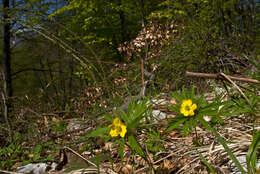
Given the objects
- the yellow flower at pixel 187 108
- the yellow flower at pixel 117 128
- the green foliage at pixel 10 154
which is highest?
the yellow flower at pixel 187 108

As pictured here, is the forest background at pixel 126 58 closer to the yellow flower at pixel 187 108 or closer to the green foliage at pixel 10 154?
the green foliage at pixel 10 154

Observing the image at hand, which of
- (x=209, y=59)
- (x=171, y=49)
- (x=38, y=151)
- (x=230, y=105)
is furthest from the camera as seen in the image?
(x=171, y=49)

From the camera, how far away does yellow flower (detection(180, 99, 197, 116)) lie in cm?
77

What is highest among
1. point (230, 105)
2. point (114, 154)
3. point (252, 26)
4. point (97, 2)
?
point (97, 2)

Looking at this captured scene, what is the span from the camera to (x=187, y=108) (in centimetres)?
79

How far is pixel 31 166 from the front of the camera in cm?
169

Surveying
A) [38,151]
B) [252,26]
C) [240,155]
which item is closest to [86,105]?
[38,151]

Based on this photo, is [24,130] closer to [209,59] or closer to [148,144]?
[148,144]

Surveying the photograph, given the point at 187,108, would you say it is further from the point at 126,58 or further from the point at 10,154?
the point at 126,58

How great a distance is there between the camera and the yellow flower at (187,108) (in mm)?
767

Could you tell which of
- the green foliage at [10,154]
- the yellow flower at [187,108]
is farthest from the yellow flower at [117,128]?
the green foliage at [10,154]

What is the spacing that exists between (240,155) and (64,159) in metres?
1.17

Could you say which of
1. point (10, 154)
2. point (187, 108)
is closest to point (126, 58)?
point (10, 154)

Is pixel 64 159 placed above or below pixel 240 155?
below
